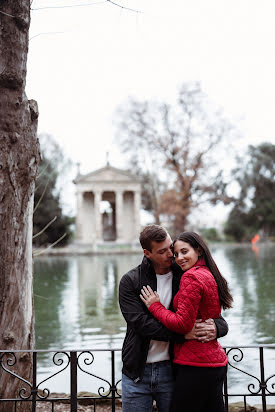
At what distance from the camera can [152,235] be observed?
2734 mm

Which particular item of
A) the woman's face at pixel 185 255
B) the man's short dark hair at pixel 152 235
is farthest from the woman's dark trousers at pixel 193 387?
the man's short dark hair at pixel 152 235

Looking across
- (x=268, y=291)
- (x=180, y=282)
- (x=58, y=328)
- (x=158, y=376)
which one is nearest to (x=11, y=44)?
(x=180, y=282)

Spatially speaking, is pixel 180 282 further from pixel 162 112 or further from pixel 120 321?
pixel 162 112

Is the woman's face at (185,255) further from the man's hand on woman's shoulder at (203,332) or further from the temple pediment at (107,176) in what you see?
the temple pediment at (107,176)

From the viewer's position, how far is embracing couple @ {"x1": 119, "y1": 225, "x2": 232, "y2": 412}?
8.43 ft

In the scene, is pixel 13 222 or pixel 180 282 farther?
pixel 13 222

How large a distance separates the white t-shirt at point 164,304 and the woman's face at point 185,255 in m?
0.17

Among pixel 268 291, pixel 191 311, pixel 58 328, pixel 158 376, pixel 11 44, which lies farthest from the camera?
pixel 268 291

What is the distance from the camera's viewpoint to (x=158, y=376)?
8.91 feet

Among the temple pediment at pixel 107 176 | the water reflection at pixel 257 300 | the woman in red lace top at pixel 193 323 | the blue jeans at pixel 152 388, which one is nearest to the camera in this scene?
the woman in red lace top at pixel 193 323

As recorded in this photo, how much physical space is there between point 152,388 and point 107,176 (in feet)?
173

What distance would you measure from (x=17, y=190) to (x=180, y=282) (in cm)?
187

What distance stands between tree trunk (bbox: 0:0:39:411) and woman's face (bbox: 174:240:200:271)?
1.73 metres

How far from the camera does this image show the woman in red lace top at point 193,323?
8.39 ft
